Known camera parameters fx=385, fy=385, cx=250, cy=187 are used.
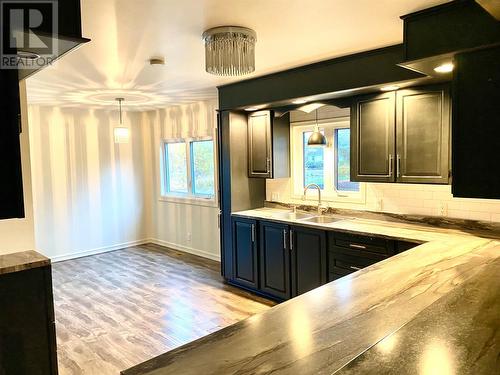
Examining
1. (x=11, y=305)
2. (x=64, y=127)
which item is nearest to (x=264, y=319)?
(x=11, y=305)

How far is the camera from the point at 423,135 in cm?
315

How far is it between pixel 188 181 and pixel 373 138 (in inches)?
143

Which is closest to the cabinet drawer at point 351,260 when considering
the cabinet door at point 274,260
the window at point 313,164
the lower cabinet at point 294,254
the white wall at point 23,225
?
the lower cabinet at point 294,254

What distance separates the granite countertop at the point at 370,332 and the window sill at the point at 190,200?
3.98 metres

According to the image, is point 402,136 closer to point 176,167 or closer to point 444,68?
point 444,68

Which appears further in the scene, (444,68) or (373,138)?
(373,138)

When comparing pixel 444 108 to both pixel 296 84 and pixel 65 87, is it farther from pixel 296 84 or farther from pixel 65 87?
pixel 65 87

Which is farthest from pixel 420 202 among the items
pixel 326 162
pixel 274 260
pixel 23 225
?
pixel 23 225

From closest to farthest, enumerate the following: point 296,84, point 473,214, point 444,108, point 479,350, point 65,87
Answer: point 479,350, point 444,108, point 473,214, point 296,84, point 65,87

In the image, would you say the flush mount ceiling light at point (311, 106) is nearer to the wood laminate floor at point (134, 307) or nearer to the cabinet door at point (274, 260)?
the cabinet door at point (274, 260)

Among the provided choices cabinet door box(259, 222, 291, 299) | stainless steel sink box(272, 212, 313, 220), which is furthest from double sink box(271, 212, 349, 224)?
cabinet door box(259, 222, 291, 299)

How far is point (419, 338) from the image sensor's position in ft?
4.20

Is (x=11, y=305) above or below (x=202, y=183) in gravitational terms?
below

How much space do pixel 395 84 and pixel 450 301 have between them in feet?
6.44
